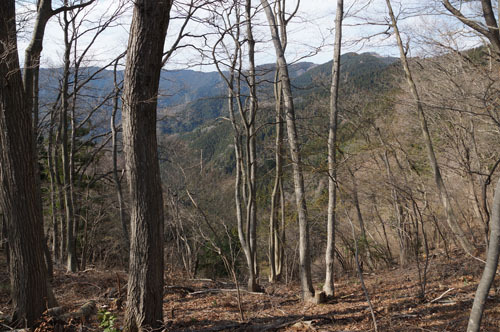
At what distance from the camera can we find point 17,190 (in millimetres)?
4289

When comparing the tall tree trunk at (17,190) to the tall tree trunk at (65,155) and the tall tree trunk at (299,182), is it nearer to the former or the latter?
the tall tree trunk at (299,182)

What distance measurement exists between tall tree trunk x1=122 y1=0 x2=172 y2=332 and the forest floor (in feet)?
1.52

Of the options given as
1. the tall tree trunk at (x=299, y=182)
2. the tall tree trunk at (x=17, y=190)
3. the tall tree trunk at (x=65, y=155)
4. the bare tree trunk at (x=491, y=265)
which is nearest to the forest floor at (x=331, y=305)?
the tall tree trunk at (x=299, y=182)

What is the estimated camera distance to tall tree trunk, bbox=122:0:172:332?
399cm

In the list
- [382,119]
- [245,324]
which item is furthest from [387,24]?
[245,324]

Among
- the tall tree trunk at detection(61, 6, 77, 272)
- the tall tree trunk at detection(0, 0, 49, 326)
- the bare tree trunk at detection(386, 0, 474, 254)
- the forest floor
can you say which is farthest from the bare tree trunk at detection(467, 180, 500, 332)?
the tall tree trunk at detection(61, 6, 77, 272)

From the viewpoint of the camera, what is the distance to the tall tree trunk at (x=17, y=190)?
4.25 metres

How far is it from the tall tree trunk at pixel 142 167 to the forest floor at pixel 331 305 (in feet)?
1.52

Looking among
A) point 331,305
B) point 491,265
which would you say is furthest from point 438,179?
point 491,265

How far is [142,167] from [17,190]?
5.42ft

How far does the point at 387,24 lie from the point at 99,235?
14878 millimetres

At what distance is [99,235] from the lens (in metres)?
16.6

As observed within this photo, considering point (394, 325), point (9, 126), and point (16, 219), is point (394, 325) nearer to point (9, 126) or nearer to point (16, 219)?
point (16, 219)

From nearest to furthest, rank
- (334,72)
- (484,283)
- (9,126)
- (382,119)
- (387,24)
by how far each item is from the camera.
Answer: (484,283) < (9,126) < (334,72) < (387,24) < (382,119)
